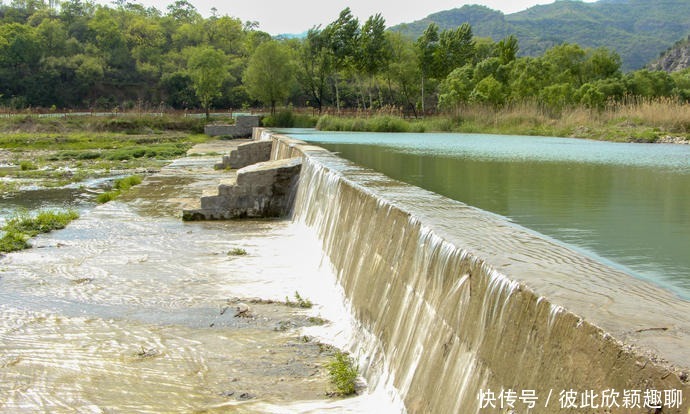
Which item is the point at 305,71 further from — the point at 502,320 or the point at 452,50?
the point at 502,320

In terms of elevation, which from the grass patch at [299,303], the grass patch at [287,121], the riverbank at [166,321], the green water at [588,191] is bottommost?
the riverbank at [166,321]

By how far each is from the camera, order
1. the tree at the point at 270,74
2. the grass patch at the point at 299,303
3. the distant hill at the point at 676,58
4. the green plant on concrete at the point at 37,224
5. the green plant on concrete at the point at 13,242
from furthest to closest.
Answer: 1. the distant hill at the point at 676,58
2. the tree at the point at 270,74
3. the green plant on concrete at the point at 37,224
4. the green plant on concrete at the point at 13,242
5. the grass patch at the point at 299,303

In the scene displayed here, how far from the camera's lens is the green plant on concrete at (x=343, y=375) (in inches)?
242

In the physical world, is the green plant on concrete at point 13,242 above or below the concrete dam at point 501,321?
below

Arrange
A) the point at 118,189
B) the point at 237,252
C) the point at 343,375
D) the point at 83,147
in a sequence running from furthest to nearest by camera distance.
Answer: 1. the point at 83,147
2. the point at 118,189
3. the point at 237,252
4. the point at 343,375

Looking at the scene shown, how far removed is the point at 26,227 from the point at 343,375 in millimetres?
9783

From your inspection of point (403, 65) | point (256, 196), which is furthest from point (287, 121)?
point (256, 196)

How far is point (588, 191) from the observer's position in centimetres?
1425

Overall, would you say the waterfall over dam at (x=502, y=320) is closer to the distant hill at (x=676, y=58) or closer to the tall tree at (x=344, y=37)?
the tall tree at (x=344, y=37)

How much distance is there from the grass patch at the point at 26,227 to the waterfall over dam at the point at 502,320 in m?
6.71

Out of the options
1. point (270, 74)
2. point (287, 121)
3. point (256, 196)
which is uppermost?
point (270, 74)

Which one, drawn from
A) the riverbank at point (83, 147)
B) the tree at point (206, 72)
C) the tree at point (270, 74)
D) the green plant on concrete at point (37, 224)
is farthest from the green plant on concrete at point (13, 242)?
the tree at point (206, 72)

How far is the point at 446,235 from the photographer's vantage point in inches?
235

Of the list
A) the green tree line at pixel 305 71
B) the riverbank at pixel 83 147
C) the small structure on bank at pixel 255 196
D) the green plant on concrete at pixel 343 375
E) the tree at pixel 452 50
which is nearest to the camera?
the green plant on concrete at pixel 343 375
